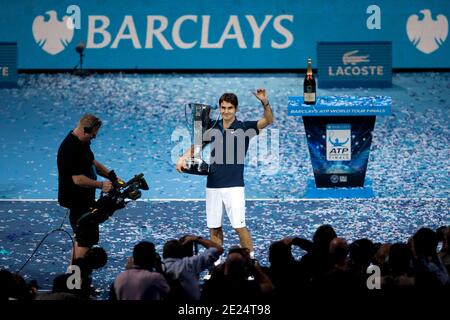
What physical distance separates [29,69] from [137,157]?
6.19 m

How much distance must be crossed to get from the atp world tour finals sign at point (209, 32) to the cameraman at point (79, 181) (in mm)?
10992

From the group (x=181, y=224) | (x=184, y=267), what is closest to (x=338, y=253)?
(x=184, y=267)

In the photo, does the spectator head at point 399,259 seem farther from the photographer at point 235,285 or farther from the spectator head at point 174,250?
the spectator head at point 174,250

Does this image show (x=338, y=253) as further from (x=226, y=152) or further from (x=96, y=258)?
(x=226, y=152)

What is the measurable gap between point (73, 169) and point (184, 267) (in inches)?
86.6

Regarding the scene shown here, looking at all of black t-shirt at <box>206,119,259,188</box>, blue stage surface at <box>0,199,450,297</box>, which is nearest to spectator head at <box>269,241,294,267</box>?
black t-shirt at <box>206,119,259,188</box>

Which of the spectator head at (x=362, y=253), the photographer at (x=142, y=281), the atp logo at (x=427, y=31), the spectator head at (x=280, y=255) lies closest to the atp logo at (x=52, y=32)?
the atp logo at (x=427, y=31)

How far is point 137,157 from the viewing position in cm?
1558

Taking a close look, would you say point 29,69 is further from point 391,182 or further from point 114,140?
point 391,182

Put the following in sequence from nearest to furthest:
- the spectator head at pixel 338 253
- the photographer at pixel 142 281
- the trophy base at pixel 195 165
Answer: the photographer at pixel 142 281
the spectator head at pixel 338 253
the trophy base at pixel 195 165

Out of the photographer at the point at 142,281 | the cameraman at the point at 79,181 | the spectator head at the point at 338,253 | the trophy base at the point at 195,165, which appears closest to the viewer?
the photographer at the point at 142,281

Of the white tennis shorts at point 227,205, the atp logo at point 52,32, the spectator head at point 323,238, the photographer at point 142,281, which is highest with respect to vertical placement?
the atp logo at point 52,32

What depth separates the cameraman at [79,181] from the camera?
952 cm
